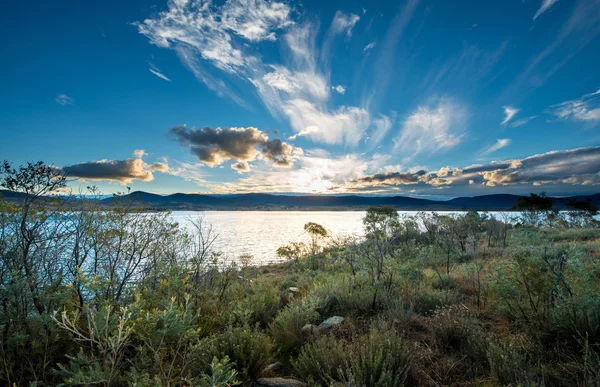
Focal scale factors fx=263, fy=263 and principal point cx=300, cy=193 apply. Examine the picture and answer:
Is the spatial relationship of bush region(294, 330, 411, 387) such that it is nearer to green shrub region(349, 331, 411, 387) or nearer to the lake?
green shrub region(349, 331, 411, 387)

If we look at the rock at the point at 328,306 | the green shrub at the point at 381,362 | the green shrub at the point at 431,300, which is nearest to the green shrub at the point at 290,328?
the rock at the point at 328,306

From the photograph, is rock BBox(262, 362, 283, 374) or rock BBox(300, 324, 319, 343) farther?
rock BBox(300, 324, 319, 343)

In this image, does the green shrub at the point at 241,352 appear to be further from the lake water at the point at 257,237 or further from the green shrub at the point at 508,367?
the lake water at the point at 257,237

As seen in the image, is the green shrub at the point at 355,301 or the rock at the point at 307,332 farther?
the green shrub at the point at 355,301

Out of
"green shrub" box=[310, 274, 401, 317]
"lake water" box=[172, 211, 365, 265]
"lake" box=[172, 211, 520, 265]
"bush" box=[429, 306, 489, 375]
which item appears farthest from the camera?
"lake water" box=[172, 211, 365, 265]

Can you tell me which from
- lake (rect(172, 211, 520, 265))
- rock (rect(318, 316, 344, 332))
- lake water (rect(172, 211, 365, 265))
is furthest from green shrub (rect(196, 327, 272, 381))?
lake water (rect(172, 211, 365, 265))

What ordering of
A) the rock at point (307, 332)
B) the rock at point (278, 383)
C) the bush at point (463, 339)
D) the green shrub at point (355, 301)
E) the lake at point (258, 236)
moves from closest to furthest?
the rock at point (278, 383) < the bush at point (463, 339) < the rock at point (307, 332) < the green shrub at point (355, 301) < the lake at point (258, 236)

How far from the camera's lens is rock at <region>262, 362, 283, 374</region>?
3.94 meters

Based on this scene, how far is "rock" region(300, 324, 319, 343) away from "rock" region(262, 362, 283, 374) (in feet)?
2.09

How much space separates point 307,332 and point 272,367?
927 mm

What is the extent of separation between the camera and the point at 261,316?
6.43 meters

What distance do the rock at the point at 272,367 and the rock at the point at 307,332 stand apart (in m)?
0.64

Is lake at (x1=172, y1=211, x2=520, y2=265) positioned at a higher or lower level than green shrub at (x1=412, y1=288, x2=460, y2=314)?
lower

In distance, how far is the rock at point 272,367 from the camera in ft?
12.9
